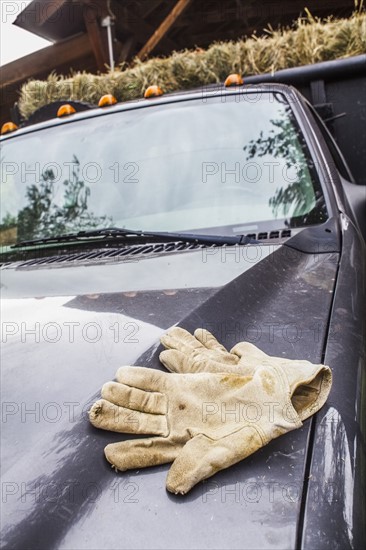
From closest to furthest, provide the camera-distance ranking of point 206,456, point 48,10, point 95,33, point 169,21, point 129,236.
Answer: point 206,456
point 129,236
point 48,10
point 95,33
point 169,21

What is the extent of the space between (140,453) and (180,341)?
280 millimetres

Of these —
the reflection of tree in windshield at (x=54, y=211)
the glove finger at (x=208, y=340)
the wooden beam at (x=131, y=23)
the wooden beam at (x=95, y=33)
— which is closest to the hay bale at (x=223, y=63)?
the reflection of tree in windshield at (x=54, y=211)

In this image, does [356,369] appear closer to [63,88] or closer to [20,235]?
[20,235]

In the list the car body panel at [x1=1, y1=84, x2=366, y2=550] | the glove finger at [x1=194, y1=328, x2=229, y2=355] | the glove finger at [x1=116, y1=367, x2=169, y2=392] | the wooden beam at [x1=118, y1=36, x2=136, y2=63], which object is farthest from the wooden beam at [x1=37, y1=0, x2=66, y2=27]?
the glove finger at [x1=116, y1=367, x2=169, y2=392]

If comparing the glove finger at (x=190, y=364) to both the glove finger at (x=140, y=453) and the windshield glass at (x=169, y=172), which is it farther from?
the windshield glass at (x=169, y=172)

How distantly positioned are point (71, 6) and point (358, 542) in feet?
25.6

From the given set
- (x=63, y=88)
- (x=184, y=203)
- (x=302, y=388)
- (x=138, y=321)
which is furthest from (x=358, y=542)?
(x=63, y=88)

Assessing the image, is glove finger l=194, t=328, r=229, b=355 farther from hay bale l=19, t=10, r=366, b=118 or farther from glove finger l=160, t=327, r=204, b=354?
hay bale l=19, t=10, r=366, b=118

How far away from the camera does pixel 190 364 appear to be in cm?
108

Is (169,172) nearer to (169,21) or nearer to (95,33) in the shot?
(95,33)

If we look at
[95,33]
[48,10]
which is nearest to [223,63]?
[48,10]

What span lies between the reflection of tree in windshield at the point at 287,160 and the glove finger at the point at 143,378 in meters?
1.14

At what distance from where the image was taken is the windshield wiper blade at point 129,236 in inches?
70.6

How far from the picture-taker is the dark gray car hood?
78cm
